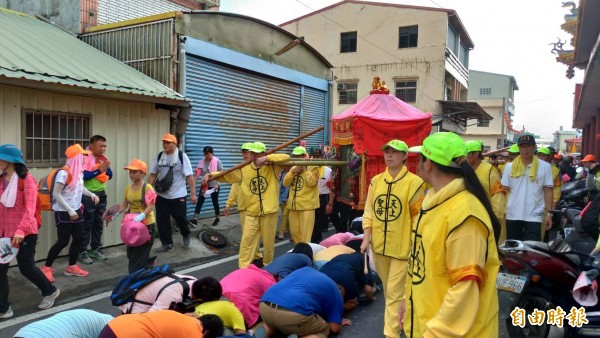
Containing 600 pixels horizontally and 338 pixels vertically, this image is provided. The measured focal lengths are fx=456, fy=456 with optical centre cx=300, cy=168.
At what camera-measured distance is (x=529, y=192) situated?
17.9 feet

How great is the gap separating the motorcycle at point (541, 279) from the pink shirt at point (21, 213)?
4363 millimetres

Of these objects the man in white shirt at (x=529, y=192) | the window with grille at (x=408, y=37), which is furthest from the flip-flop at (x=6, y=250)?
the window with grille at (x=408, y=37)

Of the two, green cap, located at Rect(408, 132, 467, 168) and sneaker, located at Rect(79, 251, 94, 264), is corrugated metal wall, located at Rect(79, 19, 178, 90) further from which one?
green cap, located at Rect(408, 132, 467, 168)

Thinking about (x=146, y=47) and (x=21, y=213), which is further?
(x=146, y=47)

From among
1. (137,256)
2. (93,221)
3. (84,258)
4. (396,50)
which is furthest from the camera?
(396,50)

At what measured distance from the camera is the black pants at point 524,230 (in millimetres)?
5484

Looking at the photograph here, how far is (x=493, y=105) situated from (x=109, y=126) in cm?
3695

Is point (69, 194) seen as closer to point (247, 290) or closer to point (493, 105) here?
point (247, 290)

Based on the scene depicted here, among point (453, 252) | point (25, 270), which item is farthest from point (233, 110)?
point (453, 252)

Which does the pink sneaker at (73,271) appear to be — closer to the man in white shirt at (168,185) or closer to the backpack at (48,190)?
the backpack at (48,190)

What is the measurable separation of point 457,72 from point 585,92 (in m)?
15.9

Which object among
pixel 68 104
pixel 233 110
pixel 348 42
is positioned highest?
pixel 348 42

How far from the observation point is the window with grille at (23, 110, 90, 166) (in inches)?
244

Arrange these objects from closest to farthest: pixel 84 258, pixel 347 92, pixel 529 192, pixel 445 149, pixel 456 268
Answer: pixel 456 268 < pixel 445 149 < pixel 529 192 < pixel 84 258 < pixel 347 92
